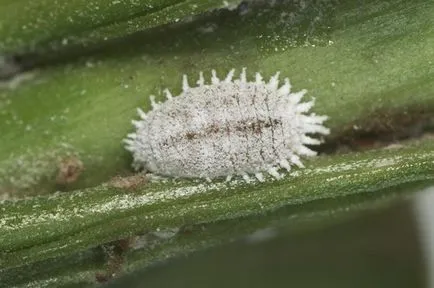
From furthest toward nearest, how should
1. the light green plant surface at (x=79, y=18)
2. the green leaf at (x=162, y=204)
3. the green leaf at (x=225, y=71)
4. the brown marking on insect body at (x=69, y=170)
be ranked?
the brown marking on insect body at (x=69, y=170) → the green leaf at (x=225, y=71) → the light green plant surface at (x=79, y=18) → the green leaf at (x=162, y=204)

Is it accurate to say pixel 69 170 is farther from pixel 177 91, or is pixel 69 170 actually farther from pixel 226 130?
pixel 226 130

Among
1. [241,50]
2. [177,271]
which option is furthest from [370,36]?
[177,271]

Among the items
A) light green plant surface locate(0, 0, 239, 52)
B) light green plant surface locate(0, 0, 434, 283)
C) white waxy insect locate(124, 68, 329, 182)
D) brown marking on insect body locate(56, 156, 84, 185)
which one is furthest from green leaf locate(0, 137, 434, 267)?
light green plant surface locate(0, 0, 239, 52)

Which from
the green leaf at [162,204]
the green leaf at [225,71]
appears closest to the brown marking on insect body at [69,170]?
the green leaf at [225,71]

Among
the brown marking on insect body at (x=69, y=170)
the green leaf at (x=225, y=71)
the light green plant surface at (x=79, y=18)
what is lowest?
the brown marking on insect body at (x=69, y=170)

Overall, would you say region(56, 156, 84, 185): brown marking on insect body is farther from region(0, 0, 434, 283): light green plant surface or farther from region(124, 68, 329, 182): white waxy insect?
region(124, 68, 329, 182): white waxy insect

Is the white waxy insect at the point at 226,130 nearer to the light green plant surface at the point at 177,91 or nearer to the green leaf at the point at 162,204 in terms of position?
the light green plant surface at the point at 177,91
